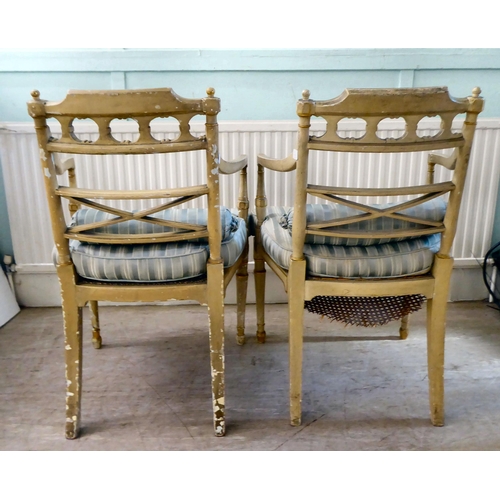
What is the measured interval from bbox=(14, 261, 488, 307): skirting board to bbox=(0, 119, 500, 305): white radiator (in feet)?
0.21

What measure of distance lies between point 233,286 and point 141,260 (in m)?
1.03

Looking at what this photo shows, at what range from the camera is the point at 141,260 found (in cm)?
125

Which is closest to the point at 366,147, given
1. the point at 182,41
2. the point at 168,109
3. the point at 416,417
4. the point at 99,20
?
the point at 168,109

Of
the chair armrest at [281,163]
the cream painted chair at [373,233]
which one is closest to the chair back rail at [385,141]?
the cream painted chair at [373,233]

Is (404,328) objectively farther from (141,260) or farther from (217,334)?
(141,260)

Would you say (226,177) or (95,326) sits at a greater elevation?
(226,177)

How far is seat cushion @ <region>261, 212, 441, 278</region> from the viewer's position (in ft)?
4.26

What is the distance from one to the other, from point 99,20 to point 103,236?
1149mm

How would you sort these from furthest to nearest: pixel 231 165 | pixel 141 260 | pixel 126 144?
pixel 231 165 < pixel 141 260 < pixel 126 144

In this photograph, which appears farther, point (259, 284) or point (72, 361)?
point (259, 284)

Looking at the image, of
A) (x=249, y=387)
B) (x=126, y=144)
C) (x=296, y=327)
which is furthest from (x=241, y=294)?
(x=126, y=144)

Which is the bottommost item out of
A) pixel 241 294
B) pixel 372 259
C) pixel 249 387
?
pixel 249 387

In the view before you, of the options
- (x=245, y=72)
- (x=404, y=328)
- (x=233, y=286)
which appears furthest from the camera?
(x=233, y=286)

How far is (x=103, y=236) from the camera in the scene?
122cm
